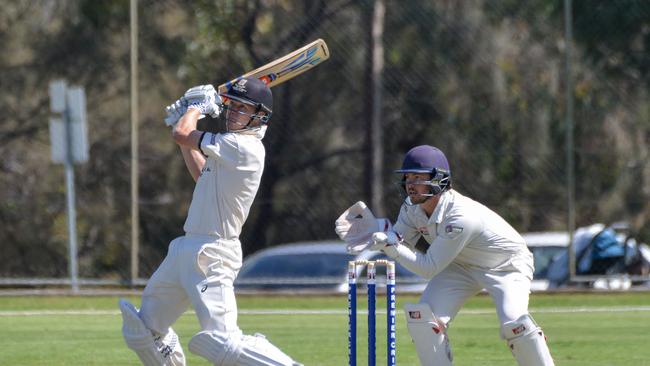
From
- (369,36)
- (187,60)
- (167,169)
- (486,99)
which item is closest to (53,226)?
(167,169)

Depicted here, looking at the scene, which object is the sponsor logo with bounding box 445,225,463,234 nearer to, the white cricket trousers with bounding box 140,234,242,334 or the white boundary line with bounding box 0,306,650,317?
the white cricket trousers with bounding box 140,234,242,334

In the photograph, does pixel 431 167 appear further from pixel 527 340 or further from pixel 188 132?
pixel 188 132

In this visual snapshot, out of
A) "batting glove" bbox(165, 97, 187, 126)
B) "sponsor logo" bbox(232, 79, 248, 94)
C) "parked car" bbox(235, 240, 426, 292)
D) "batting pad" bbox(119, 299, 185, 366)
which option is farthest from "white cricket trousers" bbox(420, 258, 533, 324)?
"parked car" bbox(235, 240, 426, 292)

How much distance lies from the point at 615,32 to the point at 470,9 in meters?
1.92

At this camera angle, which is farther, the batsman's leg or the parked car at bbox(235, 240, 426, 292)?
the parked car at bbox(235, 240, 426, 292)

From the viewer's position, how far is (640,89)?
17641mm

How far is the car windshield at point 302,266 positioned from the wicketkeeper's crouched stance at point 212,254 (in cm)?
997

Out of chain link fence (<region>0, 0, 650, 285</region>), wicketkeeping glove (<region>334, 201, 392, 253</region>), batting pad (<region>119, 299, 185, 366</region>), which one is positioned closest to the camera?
batting pad (<region>119, 299, 185, 366</region>)

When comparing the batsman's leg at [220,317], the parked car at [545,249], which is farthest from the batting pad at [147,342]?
the parked car at [545,249]

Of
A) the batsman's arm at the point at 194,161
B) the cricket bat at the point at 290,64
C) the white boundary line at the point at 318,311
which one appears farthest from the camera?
the white boundary line at the point at 318,311

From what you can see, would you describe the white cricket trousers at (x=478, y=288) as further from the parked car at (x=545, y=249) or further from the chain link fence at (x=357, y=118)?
the chain link fence at (x=357, y=118)

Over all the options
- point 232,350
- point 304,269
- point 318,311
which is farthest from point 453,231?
point 304,269

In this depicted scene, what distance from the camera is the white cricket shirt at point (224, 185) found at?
7.14 metres

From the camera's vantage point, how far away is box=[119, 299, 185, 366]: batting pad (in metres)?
7.12
